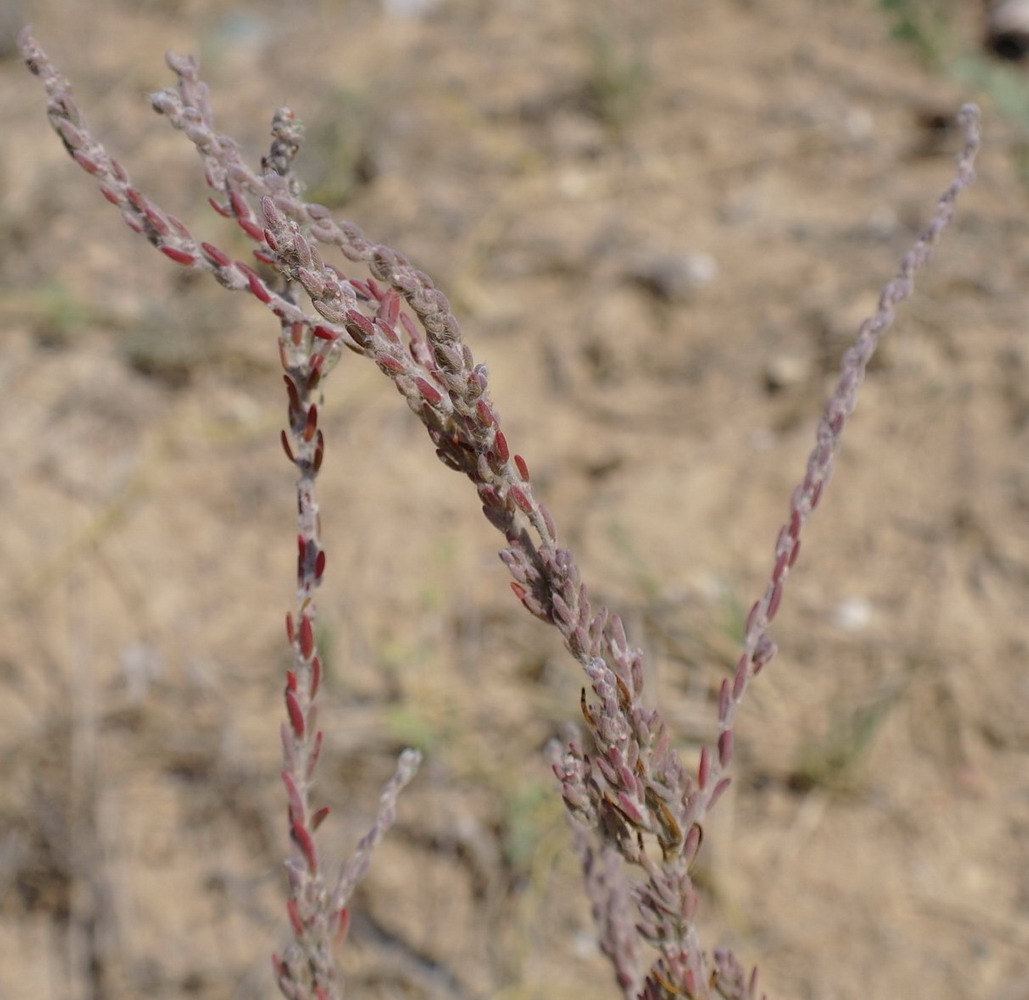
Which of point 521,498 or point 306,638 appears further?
point 306,638

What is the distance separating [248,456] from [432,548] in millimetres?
704

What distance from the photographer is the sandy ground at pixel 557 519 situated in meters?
2.20

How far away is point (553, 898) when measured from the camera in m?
2.21

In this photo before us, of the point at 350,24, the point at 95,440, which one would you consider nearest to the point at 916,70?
the point at 350,24

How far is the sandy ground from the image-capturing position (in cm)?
220

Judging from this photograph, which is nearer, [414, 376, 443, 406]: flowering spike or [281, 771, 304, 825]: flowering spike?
[414, 376, 443, 406]: flowering spike

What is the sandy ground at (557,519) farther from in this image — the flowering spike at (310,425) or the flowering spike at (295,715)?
the flowering spike at (310,425)

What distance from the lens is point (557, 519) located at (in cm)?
284

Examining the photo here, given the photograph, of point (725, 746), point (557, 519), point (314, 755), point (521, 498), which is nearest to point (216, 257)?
point (521, 498)

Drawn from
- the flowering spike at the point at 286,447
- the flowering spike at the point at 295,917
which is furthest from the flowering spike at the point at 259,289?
the flowering spike at the point at 295,917

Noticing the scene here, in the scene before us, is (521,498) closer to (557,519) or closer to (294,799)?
(294,799)

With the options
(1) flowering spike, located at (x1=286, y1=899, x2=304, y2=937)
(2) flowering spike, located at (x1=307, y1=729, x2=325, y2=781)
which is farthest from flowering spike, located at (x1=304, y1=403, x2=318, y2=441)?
(1) flowering spike, located at (x1=286, y1=899, x2=304, y2=937)

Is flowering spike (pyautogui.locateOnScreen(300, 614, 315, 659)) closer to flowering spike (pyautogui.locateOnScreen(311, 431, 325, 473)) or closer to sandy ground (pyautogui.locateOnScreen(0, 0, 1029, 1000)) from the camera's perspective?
flowering spike (pyautogui.locateOnScreen(311, 431, 325, 473))

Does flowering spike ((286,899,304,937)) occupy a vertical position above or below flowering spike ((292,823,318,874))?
below
